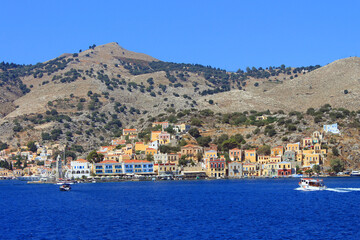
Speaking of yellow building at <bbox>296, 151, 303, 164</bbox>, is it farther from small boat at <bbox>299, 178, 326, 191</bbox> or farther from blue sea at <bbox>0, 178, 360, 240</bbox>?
blue sea at <bbox>0, 178, 360, 240</bbox>

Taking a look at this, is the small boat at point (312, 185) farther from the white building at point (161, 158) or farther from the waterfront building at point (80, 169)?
the waterfront building at point (80, 169)

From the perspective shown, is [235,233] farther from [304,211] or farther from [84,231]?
[304,211]

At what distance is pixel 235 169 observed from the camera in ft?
432

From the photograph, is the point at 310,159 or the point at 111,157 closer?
the point at 310,159

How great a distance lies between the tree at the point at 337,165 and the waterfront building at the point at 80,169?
5317 cm

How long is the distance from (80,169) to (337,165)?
56307mm

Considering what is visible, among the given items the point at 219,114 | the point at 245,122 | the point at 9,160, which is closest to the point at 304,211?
the point at 245,122

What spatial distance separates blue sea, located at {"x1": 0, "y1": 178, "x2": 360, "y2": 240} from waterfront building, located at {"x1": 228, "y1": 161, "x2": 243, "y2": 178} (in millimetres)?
49351

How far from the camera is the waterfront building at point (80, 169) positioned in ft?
450

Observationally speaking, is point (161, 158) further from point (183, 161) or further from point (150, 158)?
point (183, 161)

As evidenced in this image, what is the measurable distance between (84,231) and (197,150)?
92.4m

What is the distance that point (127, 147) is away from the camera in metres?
148

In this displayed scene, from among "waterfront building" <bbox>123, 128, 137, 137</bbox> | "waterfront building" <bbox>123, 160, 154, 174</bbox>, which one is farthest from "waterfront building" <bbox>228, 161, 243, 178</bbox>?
"waterfront building" <bbox>123, 128, 137, 137</bbox>

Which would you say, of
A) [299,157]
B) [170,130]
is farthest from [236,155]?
[170,130]
